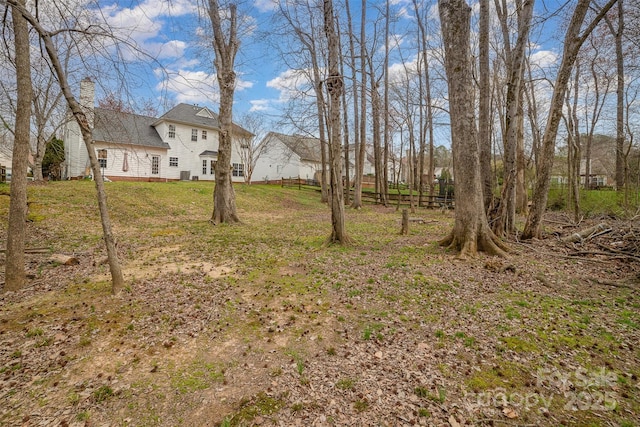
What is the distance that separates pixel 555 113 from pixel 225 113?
32.1 ft

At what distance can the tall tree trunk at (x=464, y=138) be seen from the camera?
6.43 m

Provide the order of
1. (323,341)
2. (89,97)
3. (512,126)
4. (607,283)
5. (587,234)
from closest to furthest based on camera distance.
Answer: (323,341) < (607,283) < (587,234) < (512,126) < (89,97)

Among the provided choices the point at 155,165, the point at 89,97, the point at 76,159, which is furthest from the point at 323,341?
the point at 155,165

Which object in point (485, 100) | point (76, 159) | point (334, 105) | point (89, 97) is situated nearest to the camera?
point (334, 105)

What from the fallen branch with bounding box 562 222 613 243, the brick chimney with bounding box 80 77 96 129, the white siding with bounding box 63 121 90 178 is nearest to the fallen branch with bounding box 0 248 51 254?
the brick chimney with bounding box 80 77 96 129

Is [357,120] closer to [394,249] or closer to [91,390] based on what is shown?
[394,249]

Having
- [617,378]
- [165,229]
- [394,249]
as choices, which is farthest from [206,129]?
[617,378]

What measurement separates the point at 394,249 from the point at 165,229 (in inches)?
280

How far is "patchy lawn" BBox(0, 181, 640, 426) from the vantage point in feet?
7.95

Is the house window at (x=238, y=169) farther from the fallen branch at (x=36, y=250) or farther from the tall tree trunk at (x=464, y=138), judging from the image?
the tall tree trunk at (x=464, y=138)

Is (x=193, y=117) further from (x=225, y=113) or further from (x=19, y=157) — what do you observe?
(x=19, y=157)

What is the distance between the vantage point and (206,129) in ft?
93.5

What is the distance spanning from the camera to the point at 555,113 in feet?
24.4

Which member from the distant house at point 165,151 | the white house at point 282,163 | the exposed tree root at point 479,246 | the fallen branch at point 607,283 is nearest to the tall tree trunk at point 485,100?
the exposed tree root at point 479,246
